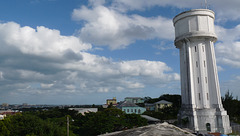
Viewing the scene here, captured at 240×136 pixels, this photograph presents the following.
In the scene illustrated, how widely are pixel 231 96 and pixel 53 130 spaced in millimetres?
48644

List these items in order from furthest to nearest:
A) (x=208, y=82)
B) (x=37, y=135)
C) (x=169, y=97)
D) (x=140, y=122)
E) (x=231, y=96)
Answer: (x=169, y=97) < (x=231, y=96) < (x=208, y=82) < (x=140, y=122) < (x=37, y=135)

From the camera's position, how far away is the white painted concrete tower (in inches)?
1406

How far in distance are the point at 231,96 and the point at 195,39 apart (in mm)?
24244

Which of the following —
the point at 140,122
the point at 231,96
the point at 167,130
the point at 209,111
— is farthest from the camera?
the point at 231,96

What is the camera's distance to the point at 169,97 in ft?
327

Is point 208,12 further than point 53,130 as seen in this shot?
Yes

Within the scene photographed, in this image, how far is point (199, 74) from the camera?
38500 mm

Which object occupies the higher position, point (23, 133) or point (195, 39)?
point (195, 39)

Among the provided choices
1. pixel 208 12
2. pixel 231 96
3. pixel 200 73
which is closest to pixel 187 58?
pixel 200 73

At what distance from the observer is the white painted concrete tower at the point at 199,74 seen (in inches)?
1406

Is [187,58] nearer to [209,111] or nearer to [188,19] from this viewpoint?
[188,19]

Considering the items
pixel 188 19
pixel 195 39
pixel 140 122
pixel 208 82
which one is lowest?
pixel 140 122

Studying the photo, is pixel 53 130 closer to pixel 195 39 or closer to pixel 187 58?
pixel 187 58

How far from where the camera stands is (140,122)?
109ft
